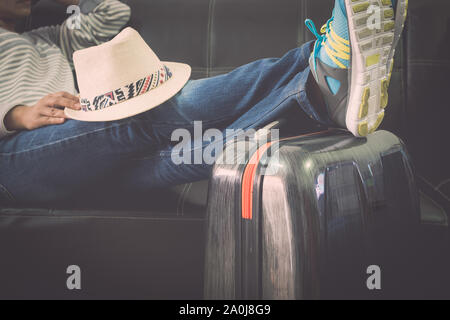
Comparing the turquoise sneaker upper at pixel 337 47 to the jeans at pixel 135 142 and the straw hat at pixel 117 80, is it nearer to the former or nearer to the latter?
the jeans at pixel 135 142

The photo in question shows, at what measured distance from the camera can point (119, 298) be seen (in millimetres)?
658

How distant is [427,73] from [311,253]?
0.68 meters

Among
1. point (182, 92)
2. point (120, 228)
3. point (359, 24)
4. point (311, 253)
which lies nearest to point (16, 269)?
point (120, 228)

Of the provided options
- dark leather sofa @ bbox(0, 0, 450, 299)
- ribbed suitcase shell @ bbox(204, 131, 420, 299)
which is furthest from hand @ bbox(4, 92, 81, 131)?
ribbed suitcase shell @ bbox(204, 131, 420, 299)

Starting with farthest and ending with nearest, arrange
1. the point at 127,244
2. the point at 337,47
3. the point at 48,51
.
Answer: the point at 48,51 → the point at 127,244 → the point at 337,47

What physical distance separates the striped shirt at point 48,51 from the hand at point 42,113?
0.15 feet

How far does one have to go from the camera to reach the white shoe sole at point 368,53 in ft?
1.59

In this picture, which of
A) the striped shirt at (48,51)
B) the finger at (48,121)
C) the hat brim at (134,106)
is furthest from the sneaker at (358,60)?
the striped shirt at (48,51)

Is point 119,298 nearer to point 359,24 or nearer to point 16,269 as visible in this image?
point 16,269

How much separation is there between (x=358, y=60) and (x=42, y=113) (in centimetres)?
56

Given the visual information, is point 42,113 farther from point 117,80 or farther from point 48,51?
point 48,51

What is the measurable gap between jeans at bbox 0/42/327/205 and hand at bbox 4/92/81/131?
0.9 inches

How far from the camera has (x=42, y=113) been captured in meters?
0.66

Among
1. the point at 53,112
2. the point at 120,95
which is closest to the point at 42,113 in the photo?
the point at 53,112
